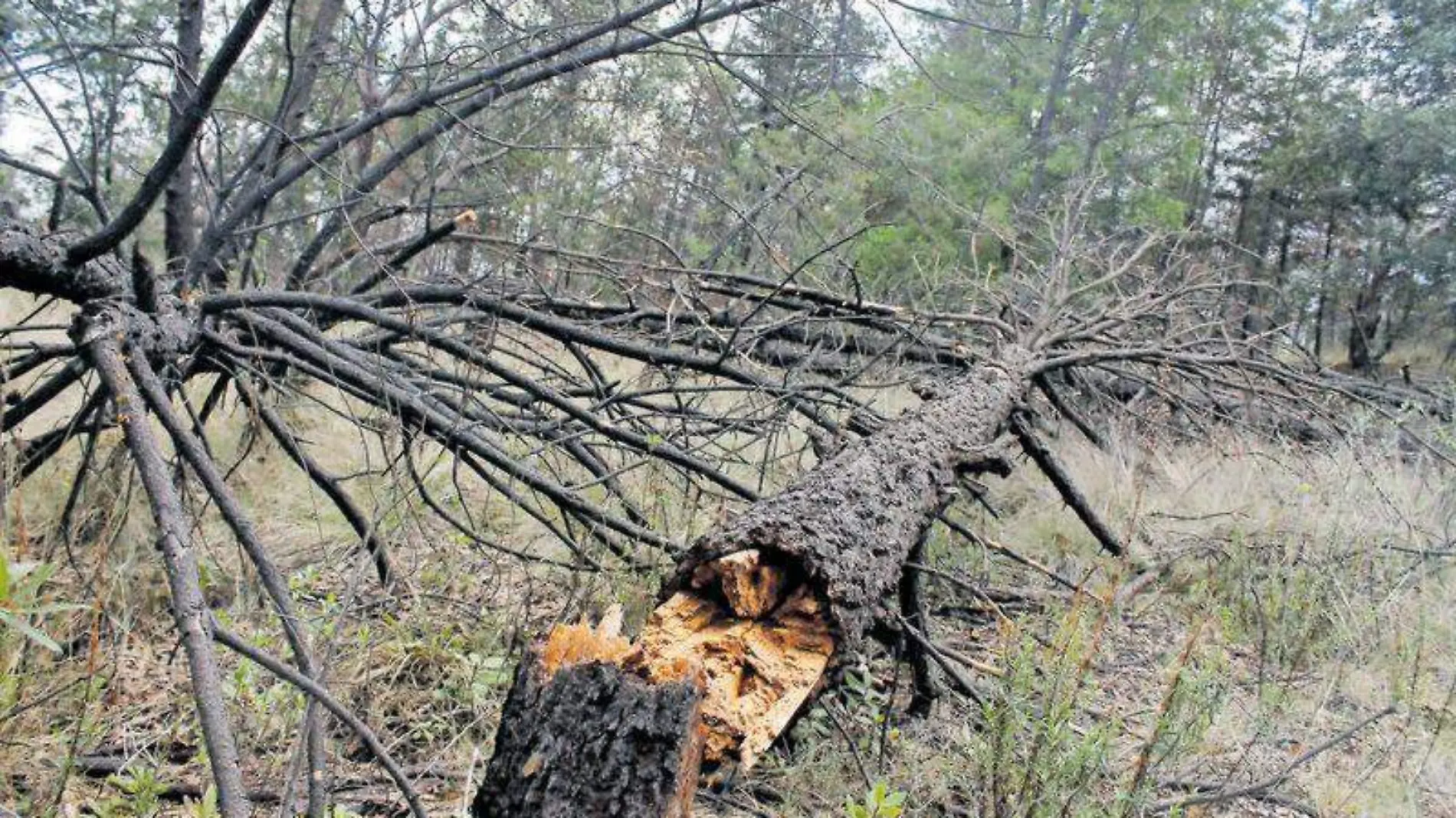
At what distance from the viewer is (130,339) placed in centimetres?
193

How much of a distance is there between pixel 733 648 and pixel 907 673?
4.76ft

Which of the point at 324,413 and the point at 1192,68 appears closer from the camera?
the point at 324,413

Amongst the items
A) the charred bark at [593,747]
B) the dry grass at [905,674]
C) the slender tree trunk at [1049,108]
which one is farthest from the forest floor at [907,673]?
the slender tree trunk at [1049,108]

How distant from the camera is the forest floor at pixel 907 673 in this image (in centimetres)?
201

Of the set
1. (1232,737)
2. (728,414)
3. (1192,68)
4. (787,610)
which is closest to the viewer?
(787,610)

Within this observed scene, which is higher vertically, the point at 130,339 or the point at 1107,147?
the point at 1107,147

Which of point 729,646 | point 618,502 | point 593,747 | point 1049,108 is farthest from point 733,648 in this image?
point 1049,108

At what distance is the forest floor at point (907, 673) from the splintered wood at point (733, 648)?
0.26 m

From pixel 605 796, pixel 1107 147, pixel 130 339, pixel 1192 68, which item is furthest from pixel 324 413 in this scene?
pixel 1192 68

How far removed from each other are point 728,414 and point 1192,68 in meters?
13.0

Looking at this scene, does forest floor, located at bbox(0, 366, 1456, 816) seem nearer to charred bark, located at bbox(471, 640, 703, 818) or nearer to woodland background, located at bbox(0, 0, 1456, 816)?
woodland background, located at bbox(0, 0, 1456, 816)

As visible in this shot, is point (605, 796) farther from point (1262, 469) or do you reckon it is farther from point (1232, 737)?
point (1262, 469)

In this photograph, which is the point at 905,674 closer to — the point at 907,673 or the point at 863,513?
the point at 907,673

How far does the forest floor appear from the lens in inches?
79.3
